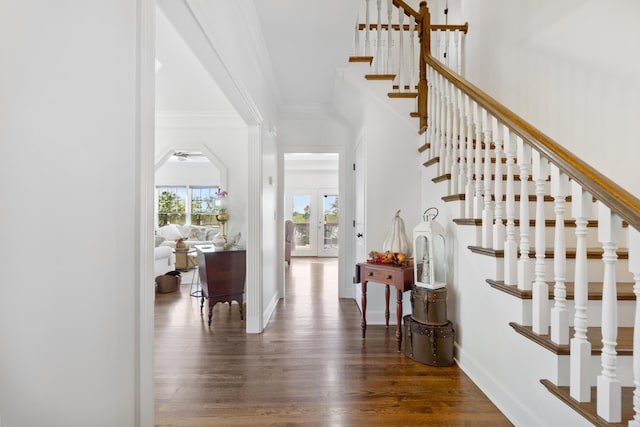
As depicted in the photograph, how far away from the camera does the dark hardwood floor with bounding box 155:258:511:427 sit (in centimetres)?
178

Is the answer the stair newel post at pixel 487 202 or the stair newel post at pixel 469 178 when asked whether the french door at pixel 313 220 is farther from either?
the stair newel post at pixel 487 202

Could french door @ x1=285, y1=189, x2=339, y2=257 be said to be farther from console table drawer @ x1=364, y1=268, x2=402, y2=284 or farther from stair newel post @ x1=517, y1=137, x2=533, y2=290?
stair newel post @ x1=517, y1=137, x2=533, y2=290

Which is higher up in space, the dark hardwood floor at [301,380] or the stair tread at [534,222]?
the stair tread at [534,222]

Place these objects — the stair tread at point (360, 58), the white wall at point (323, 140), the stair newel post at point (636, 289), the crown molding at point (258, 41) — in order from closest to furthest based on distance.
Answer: the stair newel post at point (636, 289) → the crown molding at point (258, 41) → the stair tread at point (360, 58) → the white wall at point (323, 140)

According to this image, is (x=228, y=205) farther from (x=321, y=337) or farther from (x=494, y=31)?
(x=494, y=31)

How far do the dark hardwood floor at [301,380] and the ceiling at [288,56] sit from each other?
91.8 inches

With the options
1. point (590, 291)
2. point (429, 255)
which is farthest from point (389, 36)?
point (590, 291)

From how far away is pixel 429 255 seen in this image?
2.51m

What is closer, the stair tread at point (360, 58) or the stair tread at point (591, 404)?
the stair tread at point (591, 404)

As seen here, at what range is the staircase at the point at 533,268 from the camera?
122 centimetres

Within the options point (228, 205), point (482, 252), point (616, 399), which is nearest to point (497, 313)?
point (482, 252)

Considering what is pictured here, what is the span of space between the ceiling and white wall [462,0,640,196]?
1.61 m

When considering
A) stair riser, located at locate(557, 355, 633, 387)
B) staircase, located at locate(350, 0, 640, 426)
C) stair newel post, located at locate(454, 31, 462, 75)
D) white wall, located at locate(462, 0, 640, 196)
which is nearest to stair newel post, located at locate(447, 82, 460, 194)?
staircase, located at locate(350, 0, 640, 426)

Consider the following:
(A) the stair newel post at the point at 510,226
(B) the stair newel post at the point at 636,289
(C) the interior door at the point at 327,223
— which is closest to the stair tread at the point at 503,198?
(A) the stair newel post at the point at 510,226
